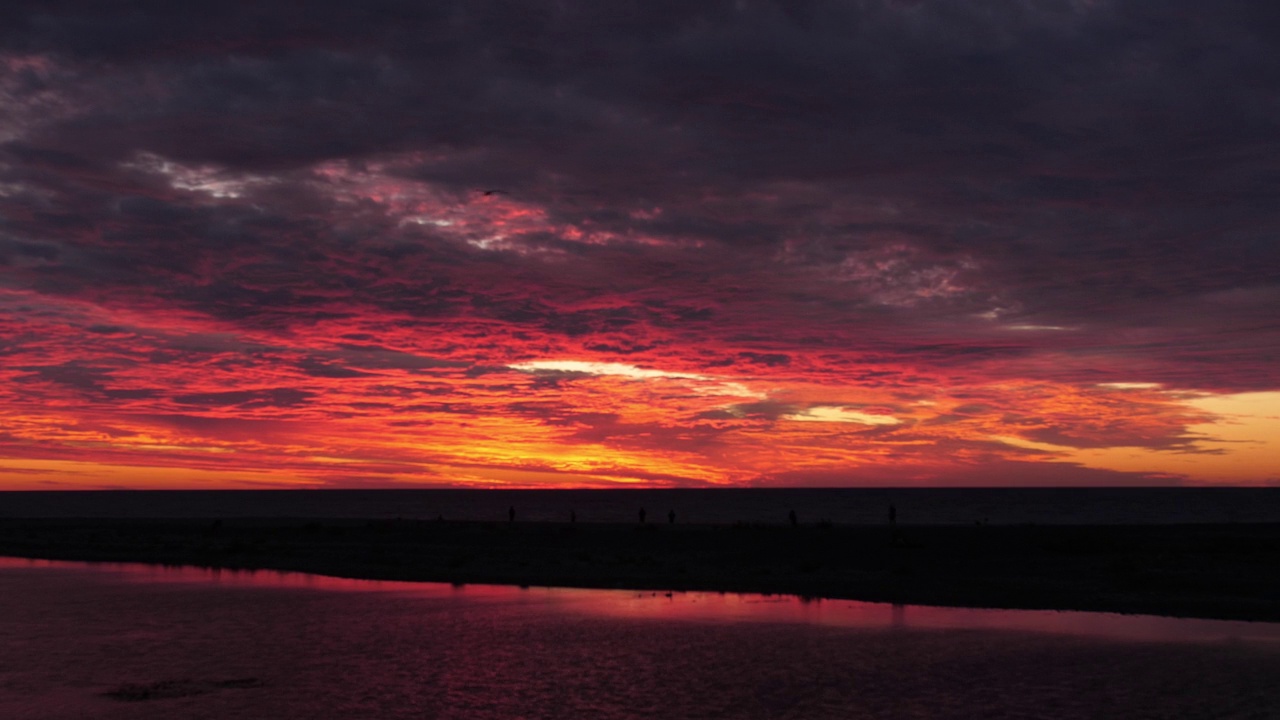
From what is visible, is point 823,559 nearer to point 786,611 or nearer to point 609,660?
point 786,611

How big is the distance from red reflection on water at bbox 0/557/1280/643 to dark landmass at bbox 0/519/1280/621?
1609 mm

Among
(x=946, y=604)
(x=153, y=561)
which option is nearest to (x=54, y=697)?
(x=946, y=604)

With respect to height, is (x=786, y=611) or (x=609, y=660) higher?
(x=786, y=611)

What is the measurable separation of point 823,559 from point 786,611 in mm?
15414

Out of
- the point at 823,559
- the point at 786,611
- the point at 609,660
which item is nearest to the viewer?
the point at 609,660

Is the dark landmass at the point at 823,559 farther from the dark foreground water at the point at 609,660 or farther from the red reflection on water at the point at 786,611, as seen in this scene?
the dark foreground water at the point at 609,660

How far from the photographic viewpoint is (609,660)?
24.1 m

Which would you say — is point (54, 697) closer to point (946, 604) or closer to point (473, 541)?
point (946, 604)

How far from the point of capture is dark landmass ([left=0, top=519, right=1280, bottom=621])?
36250 millimetres

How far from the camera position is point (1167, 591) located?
36062 millimetres

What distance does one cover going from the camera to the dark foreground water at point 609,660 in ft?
63.6

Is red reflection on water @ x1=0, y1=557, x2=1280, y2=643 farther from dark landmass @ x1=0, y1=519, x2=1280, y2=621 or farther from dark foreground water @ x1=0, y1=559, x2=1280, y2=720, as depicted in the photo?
dark landmass @ x1=0, y1=519, x2=1280, y2=621

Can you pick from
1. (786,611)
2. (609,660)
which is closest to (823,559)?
(786,611)

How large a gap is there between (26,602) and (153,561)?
65.6ft
